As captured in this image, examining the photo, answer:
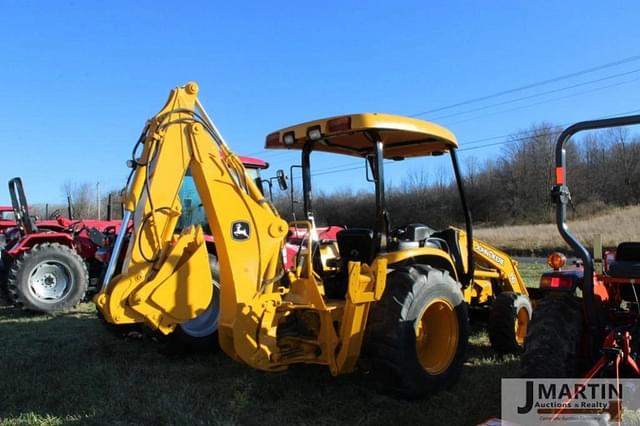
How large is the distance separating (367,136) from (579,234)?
16.8 m

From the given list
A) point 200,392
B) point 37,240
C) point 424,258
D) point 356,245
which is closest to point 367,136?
point 356,245

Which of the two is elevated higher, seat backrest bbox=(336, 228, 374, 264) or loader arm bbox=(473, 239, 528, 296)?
seat backrest bbox=(336, 228, 374, 264)

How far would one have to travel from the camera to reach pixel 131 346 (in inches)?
239

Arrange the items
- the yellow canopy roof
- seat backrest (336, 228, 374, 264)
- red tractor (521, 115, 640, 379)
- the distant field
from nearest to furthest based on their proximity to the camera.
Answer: red tractor (521, 115, 640, 379) → the yellow canopy roof → seat backrest (336, 228, 374, 264) → the distant field

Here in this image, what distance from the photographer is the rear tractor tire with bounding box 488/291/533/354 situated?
537 cm

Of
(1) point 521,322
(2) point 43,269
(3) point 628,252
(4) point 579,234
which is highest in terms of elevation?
(3) point 628,252

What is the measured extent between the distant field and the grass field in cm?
1206

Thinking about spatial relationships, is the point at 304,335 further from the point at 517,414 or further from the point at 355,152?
the point at 355,152

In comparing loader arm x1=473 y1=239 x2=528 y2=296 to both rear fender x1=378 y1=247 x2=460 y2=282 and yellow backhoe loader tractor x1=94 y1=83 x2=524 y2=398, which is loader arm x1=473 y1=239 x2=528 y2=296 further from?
yellow backhoe loader tractor x1=94 y1=83 x2=524 y2=398

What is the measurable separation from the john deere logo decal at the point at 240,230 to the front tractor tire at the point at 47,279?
565 centimetres

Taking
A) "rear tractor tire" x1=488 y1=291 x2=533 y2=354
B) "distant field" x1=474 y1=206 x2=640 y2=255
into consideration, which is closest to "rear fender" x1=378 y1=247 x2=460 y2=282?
"rear tractor tire" x1=488 y1=291 x2=533 y2=354

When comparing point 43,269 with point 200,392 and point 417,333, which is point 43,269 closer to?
point 200,392

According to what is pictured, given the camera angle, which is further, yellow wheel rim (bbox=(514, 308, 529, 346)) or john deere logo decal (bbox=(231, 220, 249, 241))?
yellow wheel rim (bbox=(514, 308, 529, 346))

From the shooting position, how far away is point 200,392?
4.48m
